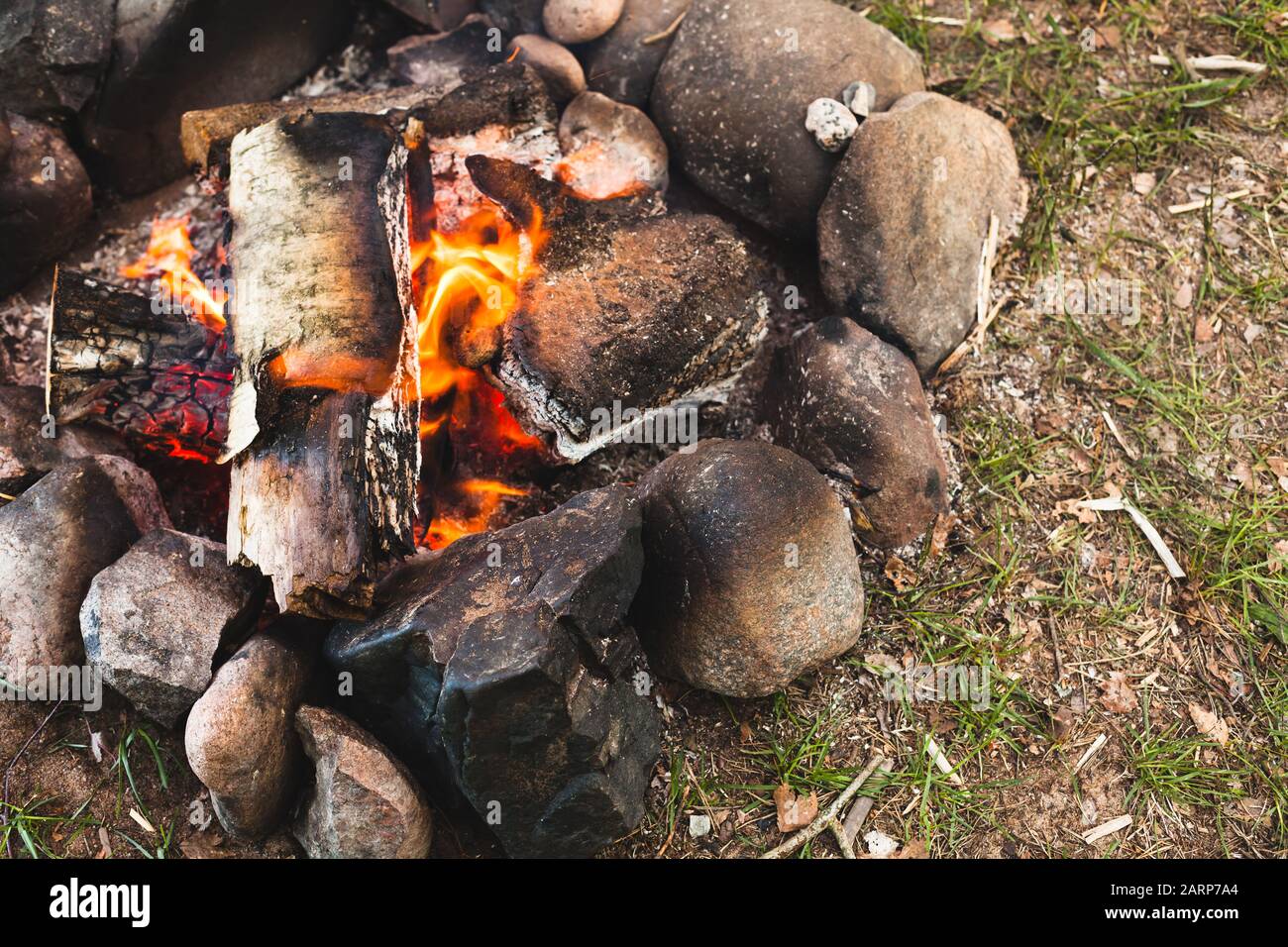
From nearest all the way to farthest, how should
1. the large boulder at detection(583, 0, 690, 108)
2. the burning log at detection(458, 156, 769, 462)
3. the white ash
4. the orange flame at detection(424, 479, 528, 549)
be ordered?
the burning log at detection(458, 156, 769, 462) → the orange flame at detection(424, 479, 528, 549) → the white ash → the large boulder at detection(583, 0, 690, 108)

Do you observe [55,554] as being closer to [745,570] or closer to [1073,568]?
[745,570]

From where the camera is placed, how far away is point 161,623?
3066mm

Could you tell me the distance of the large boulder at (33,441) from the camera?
3383mm

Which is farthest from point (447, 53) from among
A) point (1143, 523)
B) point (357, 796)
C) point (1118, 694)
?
point (1118, 694)

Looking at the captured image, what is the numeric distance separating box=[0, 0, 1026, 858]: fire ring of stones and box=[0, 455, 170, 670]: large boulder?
0.04 ft

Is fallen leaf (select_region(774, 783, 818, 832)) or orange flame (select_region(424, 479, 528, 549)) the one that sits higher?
orange flame (select_region(424, 479, 528, 549))

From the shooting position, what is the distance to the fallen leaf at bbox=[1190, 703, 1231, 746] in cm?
348

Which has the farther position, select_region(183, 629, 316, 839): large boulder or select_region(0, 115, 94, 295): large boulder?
select_region(0, 115, 94, 295): large boulder

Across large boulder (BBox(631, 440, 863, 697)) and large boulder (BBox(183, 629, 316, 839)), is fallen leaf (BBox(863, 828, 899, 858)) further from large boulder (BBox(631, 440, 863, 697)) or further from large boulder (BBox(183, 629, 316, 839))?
large boulder (BBox(183, 629, 316, 839))

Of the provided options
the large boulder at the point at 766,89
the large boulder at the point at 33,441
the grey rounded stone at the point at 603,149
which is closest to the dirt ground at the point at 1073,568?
the large boulder at the point at 766,89

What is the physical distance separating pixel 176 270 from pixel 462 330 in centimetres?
150

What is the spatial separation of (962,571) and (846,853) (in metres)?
1.16

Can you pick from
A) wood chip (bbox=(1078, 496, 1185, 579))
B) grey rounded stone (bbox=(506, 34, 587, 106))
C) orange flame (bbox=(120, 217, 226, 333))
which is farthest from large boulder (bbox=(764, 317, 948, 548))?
orange flame (bbox=(120, 217, 226, 333))

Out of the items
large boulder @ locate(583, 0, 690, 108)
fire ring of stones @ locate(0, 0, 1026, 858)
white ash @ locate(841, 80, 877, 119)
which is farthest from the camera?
large boulder @ locate(583, 0, 690, 108)
